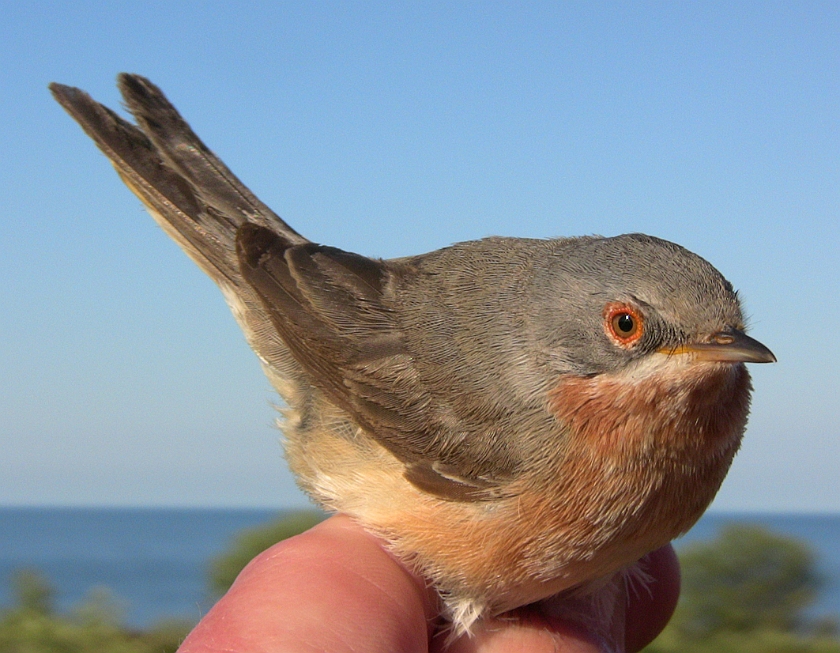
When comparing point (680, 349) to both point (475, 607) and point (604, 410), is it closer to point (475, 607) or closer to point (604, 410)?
point (604, 410)

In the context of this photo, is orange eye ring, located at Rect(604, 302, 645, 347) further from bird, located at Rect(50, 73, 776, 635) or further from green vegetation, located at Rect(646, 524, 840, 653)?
green vegetation, located at Rect(646, 524, 840, 653)

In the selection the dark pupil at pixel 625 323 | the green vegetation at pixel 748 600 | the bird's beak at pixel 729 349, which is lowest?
the green vegetation at pixel 748 600

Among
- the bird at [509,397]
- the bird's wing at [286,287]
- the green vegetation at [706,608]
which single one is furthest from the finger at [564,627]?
the green vegetation at [706,608]

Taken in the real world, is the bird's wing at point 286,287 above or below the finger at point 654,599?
above

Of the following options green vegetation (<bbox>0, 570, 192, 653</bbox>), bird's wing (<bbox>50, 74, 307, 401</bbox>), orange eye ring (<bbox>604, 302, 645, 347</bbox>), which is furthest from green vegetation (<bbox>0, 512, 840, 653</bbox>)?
orange eye ring (<bbox>604, 302, 645, 347</bbox>)

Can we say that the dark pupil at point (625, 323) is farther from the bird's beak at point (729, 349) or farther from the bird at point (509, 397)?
the bird's beak at point (729, 349)

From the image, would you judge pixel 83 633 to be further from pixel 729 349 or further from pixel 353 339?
pixel 729 349

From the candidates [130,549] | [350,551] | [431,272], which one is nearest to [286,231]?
[431,272]
